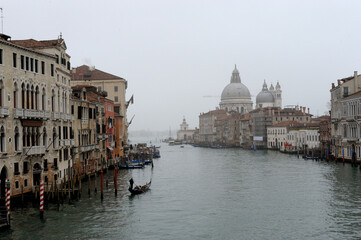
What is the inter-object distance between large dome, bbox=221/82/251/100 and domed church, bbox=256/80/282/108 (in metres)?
14.1

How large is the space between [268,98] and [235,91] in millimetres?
23100

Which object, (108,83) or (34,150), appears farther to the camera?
(108,83)

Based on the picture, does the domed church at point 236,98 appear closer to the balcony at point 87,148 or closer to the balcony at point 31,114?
the balcony at point 87,148

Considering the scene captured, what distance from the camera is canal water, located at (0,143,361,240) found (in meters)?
17.6

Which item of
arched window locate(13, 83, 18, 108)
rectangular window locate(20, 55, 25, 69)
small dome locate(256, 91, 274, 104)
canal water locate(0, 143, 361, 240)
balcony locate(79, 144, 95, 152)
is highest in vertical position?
small dome locate(256, 91, 274, 104)

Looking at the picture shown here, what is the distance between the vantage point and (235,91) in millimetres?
148375

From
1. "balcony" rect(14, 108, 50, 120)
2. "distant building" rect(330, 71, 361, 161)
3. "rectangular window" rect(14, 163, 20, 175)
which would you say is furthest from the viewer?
"distant building" rect(330, 71, 361, 161)

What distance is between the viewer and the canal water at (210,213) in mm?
17594

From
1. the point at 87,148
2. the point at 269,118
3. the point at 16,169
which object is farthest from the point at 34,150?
the point at 269,118

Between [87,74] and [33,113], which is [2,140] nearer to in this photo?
[33,113]

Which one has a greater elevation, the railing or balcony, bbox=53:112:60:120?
balcony, bbox=53:112:60:120

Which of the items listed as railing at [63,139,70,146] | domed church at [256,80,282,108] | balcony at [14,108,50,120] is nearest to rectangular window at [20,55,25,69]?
balcony at [14,108,50,120]

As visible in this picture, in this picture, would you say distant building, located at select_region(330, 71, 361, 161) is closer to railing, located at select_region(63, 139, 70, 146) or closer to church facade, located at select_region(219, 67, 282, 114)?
railing, located at select_region(63, 139, 70, 146)

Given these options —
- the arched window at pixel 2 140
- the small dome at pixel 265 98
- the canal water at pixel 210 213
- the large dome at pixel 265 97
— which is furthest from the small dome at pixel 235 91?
the arched window at pixel 2 140
